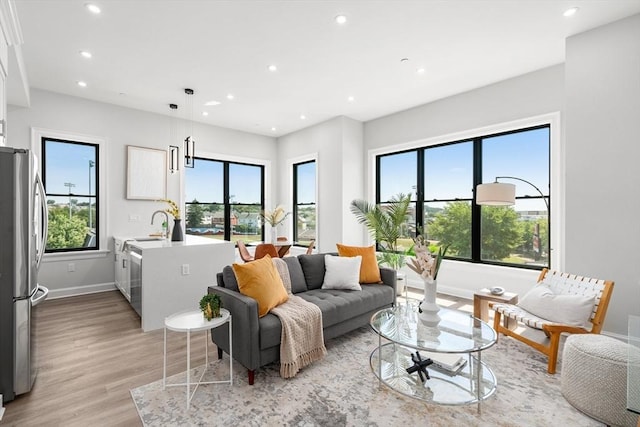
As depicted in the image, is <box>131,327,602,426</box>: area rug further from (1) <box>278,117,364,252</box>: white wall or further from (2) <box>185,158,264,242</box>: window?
(2) <box>185,158,264,242</box>: window

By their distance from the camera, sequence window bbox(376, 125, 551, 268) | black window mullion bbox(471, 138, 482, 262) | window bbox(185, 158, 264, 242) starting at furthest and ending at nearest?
window bbox(185, 158, 264, 242), black window mullion bbox(471, 138, 482, 262), window bbox(376, 125, 551, 268)

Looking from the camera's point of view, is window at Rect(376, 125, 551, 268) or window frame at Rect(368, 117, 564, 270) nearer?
window frame at Rect(368, 117, 564, 270)

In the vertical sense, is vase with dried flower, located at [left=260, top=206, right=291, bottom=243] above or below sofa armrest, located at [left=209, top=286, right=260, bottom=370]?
above

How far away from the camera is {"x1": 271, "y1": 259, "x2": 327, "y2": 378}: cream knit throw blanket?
2410mm

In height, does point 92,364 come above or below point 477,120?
below

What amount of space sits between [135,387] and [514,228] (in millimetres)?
4766

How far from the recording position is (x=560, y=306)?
9.04 feet

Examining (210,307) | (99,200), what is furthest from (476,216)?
(99,200)

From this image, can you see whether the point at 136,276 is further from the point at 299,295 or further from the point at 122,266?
the point at 299,295

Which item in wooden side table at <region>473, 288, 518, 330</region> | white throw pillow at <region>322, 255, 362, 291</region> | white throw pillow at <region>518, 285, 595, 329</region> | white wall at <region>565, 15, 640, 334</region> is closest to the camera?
white throw pillow at <region>518, 285, 595, 329</region>

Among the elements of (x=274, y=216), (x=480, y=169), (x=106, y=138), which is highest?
(x=106, y=138)

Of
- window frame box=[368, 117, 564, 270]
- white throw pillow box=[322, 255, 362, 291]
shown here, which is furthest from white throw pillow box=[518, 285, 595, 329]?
white throw pillow box=[322, 255, 362, 291]

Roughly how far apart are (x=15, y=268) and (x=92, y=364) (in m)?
1.08

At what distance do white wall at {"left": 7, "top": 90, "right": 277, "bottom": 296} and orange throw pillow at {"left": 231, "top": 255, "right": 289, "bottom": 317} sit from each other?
3.77 metres
